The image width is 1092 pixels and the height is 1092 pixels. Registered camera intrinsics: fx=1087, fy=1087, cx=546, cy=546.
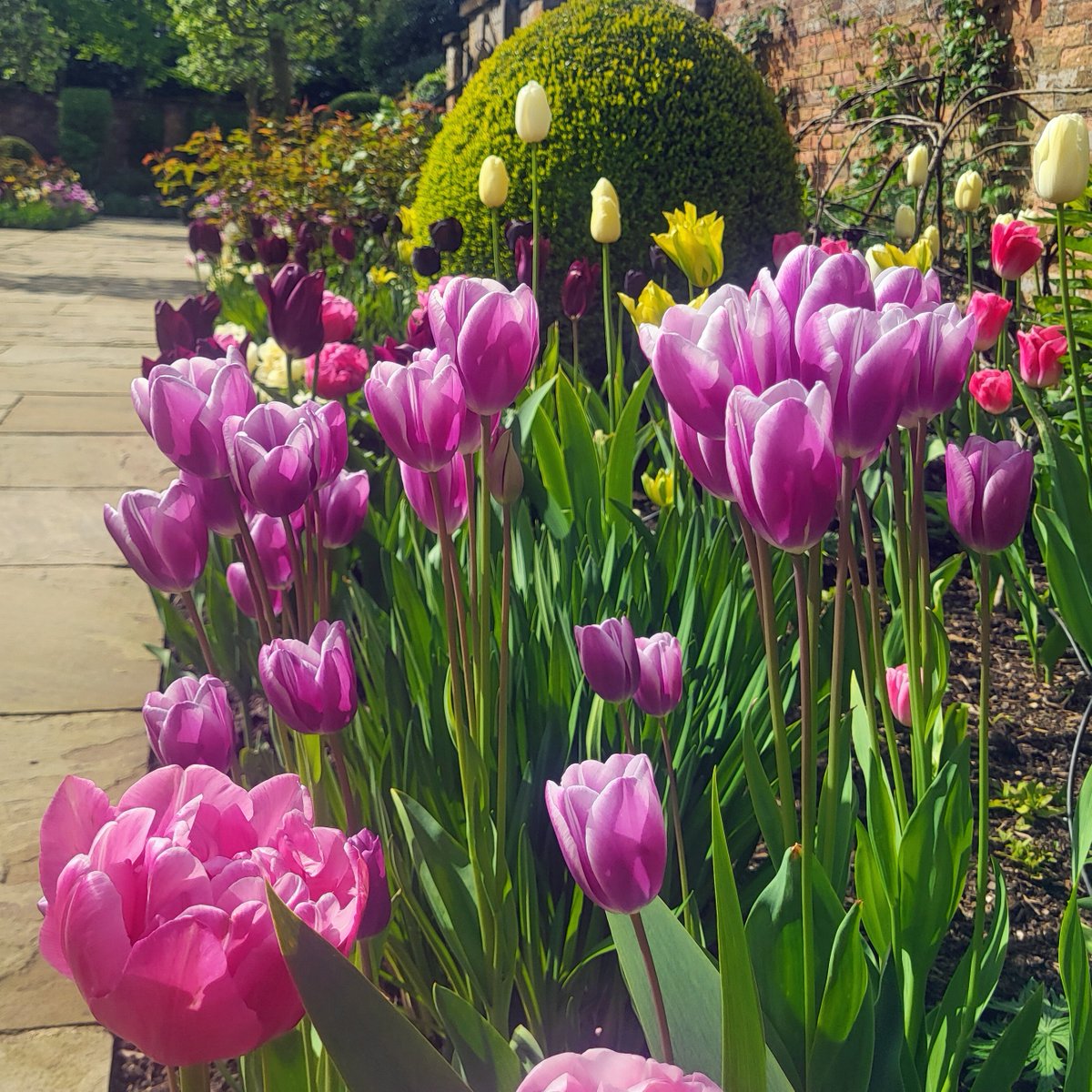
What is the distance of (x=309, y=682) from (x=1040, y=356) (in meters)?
1.56

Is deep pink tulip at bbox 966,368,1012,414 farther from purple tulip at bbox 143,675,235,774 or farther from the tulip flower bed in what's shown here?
purple tulip at bbox 143,675,235,774

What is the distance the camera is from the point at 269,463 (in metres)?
0.90

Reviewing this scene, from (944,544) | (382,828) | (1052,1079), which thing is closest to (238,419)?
(382,828)

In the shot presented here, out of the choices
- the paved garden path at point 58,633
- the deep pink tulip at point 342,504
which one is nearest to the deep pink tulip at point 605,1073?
the deep pink tulip at point 342,504

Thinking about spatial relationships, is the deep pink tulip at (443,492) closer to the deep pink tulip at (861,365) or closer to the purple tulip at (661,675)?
the purple tulip at (661,675)

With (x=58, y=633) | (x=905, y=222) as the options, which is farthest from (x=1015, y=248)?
(x=58, y=633)

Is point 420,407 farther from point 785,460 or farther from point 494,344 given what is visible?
point 785,460

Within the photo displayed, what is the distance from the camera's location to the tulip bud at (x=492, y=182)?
234 centimetres

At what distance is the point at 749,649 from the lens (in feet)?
5.22

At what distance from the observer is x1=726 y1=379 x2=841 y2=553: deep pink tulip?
2.07 feet

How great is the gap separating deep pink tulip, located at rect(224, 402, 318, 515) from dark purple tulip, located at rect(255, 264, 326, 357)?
734 mm

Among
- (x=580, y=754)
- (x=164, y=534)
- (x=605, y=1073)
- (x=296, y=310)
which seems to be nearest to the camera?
(x=605, y=1073)

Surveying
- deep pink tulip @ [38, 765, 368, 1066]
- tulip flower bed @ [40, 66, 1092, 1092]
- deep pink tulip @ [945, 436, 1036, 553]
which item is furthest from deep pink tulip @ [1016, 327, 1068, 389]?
deep pink tulip @ [38, 765, 368, 1066]

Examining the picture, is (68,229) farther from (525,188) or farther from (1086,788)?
(1086,788)
